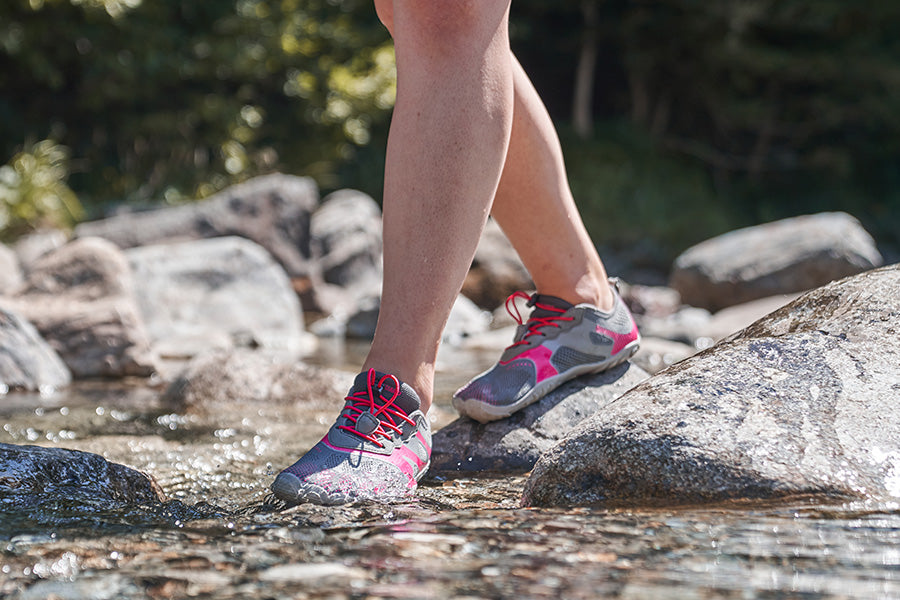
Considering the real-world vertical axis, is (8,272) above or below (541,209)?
above

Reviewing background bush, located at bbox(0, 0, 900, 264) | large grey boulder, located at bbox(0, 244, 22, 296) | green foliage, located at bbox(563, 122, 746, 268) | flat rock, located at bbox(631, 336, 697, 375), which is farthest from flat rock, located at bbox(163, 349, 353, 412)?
green foliage, located at bbox(563, 122, 746, 268)

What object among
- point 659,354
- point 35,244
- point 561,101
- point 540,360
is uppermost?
point 561,101

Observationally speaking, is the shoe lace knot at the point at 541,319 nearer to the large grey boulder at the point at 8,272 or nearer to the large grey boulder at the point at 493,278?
the large grey boulder at the point at 8,272

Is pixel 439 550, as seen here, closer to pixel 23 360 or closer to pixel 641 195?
pixel 23 360

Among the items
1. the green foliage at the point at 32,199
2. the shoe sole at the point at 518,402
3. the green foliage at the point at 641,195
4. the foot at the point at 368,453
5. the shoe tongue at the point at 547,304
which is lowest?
the foot at the point at 368,453

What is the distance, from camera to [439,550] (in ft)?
3.66

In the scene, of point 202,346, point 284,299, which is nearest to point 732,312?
point 284,299

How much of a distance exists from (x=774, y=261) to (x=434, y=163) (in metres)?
6.89

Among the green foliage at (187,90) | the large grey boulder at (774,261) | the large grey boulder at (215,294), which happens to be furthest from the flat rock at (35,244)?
the large grey boulder at (774,261)

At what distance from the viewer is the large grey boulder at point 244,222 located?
8070 millimetres

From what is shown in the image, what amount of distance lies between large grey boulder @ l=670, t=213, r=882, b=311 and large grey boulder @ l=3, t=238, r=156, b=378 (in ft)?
17.7

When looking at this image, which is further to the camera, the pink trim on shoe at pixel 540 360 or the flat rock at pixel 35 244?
the flat rock at pixel 35 244

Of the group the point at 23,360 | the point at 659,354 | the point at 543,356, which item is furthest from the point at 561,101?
the point at 543,356

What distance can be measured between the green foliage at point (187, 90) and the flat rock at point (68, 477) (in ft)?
32.5
